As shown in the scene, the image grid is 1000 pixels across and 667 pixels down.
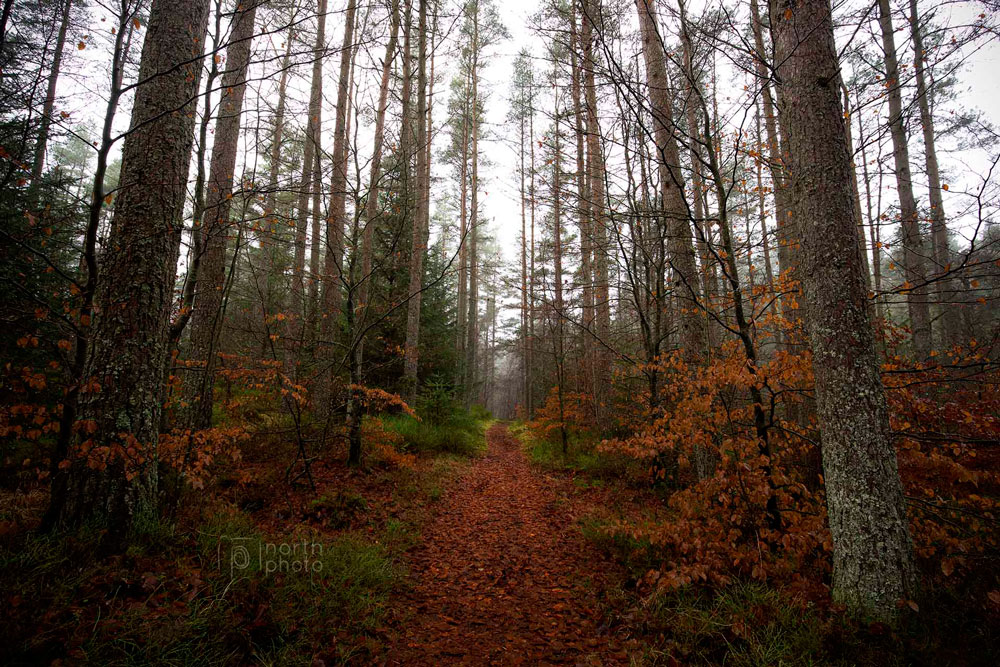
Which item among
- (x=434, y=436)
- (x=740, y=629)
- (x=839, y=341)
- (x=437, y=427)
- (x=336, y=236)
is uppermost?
(x=336, y=236)

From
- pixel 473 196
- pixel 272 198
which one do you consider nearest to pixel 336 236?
pixel 272 198

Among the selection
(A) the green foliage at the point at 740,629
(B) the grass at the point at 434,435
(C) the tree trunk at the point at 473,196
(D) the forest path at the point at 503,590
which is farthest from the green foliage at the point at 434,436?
(A) the green foliage at the point at 740,629

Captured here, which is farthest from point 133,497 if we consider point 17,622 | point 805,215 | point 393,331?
point 393,331

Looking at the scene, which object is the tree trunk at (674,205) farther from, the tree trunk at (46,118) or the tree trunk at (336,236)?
the tree trunk at (46,118)

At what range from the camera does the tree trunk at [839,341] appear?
2.64 m

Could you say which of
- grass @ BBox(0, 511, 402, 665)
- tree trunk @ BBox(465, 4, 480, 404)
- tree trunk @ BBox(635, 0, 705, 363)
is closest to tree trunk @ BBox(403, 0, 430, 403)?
tree trunk @ BBox(465, 4, 480, 404)

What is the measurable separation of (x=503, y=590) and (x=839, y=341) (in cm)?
355

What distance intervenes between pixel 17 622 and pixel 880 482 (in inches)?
203

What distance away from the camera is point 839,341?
2.82 metres

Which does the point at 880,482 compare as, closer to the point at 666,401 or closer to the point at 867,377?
the point at 867,377

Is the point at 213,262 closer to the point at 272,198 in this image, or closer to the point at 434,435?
the point at 272,198

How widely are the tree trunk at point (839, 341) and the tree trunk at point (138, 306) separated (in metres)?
4.77

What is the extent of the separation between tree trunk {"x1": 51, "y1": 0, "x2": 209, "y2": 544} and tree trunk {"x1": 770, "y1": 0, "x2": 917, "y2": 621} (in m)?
4.77

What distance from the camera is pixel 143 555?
9.24ft
